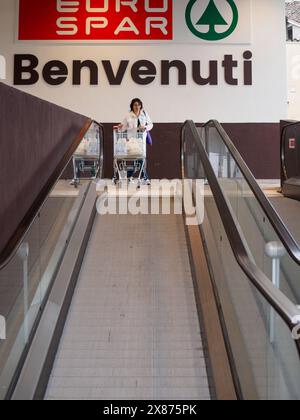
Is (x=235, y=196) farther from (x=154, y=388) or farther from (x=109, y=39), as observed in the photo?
(x=109, y=39)

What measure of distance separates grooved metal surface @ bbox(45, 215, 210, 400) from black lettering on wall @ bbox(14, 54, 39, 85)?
6.34 meters

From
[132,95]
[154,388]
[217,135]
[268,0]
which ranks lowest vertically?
[154,388]

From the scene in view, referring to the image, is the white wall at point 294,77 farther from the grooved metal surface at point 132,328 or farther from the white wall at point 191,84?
the grooved metal surface at point 132,328

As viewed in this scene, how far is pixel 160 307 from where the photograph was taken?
13.2 ft

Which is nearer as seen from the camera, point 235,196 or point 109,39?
point 235,196

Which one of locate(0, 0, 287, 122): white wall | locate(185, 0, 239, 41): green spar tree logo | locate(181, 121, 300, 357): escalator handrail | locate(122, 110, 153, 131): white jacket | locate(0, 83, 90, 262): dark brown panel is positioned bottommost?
locate(181, 121, 300, 357): escalator handrail

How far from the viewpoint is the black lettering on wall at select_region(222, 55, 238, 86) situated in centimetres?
1048

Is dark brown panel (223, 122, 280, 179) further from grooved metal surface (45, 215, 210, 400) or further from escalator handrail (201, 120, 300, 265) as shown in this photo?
escalator handrail (201, 120, 300, 265)

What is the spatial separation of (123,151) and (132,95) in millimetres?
2744

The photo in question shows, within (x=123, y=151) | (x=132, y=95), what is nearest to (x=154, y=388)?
(x=123, y=151)

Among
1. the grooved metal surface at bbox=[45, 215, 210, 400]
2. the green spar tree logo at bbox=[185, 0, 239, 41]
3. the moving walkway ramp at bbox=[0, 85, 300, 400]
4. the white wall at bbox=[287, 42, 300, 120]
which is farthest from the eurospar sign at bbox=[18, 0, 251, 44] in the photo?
the grooved metal surface at bbox=[45, 215, 210, 400]

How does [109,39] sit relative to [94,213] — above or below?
above

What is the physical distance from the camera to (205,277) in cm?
425
